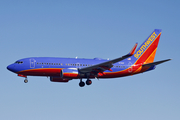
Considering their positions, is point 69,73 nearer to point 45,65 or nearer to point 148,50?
point 45,65

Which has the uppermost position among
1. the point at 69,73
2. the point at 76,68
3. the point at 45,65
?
the point at 45,65

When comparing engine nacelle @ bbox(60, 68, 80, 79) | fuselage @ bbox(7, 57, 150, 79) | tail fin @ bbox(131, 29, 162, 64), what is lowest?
engine nacelle @ bbox(60, 68, 80, 79)

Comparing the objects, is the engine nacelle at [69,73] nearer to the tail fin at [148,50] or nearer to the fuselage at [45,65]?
the fuselage at [45,65]

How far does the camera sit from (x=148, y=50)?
70250 mm

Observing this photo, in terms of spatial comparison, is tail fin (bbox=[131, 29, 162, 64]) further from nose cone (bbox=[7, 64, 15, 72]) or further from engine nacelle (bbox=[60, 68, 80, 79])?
nose cone (bbox=[7, 64, 15, 72])

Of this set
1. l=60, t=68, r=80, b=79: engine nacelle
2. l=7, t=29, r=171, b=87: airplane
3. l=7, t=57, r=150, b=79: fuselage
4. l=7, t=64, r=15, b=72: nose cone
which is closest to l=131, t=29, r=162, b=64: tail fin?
l=7, t=29, r=171, b=87: airplane

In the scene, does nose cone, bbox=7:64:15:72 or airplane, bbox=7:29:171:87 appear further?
nose cone, bbox=7:64:15:72

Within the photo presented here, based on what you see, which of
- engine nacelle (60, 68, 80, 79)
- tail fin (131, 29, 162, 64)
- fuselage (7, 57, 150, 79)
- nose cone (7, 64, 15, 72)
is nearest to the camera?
engine nacelle (60, 68, 80, 79)

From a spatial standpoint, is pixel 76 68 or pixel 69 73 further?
pixel 76 68

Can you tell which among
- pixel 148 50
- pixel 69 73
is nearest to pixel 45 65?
pixel 69 73

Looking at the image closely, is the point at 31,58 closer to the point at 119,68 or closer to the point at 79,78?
the point at 79,78

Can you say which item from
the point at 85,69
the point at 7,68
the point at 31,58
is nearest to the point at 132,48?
the point at 85,69

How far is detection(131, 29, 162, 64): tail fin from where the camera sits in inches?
2719

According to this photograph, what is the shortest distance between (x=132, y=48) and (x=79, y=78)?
14.1 meters
